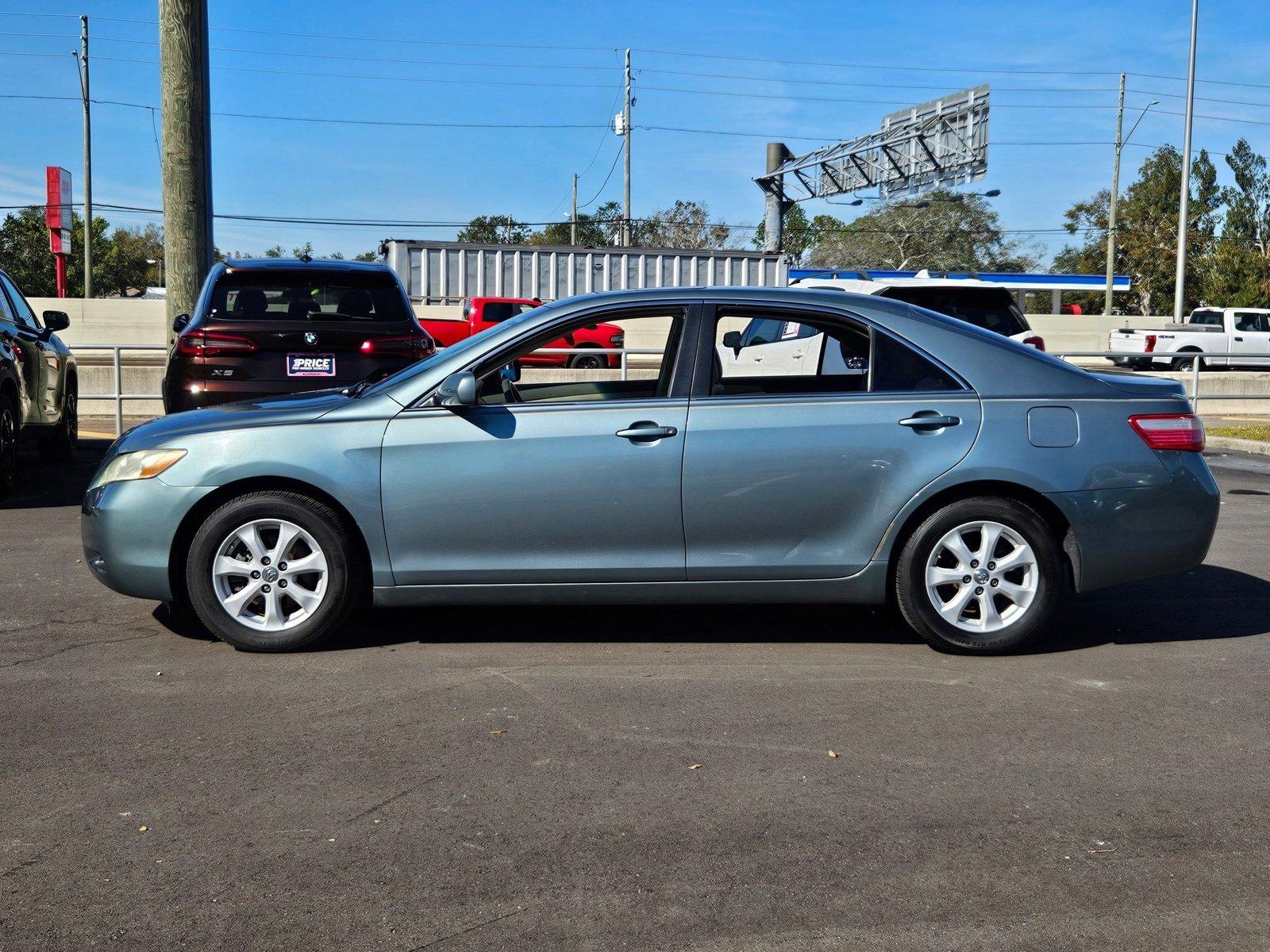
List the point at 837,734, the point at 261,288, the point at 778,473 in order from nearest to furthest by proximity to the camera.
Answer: the point at 837,734 → the point at 778,473 → the point at 261,288

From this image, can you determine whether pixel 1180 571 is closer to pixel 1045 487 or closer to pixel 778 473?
pixel 1045 487

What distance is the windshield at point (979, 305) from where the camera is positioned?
47.1 feet

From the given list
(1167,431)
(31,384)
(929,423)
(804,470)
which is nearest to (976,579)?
(929,423)

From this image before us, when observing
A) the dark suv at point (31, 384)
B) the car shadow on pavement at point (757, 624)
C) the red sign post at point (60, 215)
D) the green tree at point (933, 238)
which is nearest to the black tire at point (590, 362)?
the dark suv at point (31, 384)

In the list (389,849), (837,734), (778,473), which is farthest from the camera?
(778,473)

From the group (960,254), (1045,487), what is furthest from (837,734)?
(960,254)

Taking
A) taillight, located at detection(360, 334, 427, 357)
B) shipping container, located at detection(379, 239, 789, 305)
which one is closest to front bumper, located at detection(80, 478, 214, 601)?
taillight, located at detection(360, 334, 427, 357)

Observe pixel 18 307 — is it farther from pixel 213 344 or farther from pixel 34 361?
pixel 213 344

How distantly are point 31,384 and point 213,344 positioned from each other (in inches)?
104

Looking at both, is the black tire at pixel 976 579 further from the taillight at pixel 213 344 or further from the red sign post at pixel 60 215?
the red sign post at pixel 60 215

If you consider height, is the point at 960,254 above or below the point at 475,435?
above

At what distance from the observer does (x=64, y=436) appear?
485 inches

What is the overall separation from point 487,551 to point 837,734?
5.68 ft

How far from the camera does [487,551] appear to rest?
5555mm
